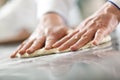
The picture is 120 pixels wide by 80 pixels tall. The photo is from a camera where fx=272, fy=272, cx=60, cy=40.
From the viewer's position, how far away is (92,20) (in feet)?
2.97

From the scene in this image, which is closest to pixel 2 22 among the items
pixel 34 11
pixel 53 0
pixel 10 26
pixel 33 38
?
pixel 10 26

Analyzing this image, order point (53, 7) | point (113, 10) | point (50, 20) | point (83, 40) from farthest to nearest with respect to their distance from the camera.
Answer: point (53, 7)
point (50, 20)
point (113, 10)
point (83, 40)

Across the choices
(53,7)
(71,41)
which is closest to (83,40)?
(71,41)

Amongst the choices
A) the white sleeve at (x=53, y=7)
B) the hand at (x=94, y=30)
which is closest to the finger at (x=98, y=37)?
the hand at (x=94, y=30)

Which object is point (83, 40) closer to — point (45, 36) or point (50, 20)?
point (45, 36)

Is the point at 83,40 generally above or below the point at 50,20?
below

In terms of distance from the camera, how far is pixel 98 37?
32.2 inches

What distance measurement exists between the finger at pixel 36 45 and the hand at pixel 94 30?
7 centimetres

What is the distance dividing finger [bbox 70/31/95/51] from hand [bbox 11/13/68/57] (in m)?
0.08

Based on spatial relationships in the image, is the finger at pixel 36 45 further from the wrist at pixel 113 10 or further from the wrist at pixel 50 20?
the wrist at pixel 113 10

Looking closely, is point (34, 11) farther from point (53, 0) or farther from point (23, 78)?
point (23, 78)

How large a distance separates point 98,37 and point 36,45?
20 centimetres

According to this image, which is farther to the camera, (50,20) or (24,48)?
(50,20)

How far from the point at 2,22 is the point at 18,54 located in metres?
0.74
